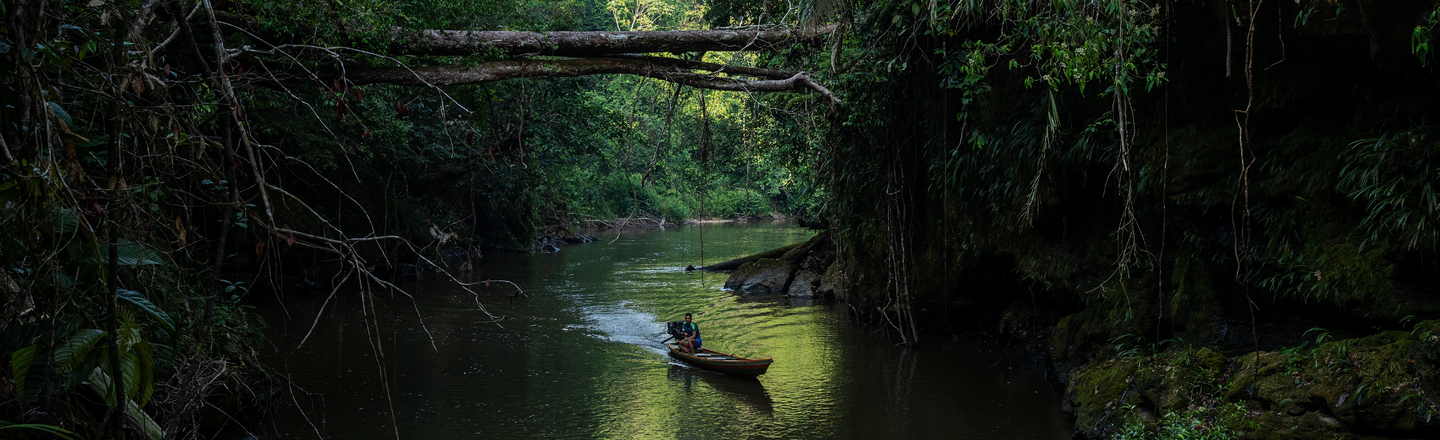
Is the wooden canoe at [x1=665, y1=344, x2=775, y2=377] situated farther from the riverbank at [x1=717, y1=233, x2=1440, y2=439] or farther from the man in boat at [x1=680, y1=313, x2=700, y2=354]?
the riverbank at [x1=717, y1=233, x2=1440, y2=439]

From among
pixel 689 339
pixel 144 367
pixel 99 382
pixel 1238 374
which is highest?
pixel 144 367

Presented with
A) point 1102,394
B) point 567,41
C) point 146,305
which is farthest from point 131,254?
point 1102,394

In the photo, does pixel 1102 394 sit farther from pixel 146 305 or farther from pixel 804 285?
pixel 804 285

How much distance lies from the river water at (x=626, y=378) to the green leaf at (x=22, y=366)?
207 centimetres

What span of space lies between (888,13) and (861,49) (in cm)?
51

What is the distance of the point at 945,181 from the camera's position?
30.6 feet

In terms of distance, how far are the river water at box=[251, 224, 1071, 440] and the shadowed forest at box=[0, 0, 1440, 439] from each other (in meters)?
0.62

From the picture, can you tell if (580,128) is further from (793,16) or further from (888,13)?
(888,13)

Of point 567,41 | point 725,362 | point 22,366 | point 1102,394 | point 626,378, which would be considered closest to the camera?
point 22,366

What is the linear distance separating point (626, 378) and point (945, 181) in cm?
440

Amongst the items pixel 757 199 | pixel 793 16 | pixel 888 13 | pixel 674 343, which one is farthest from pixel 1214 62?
pixel 757 199

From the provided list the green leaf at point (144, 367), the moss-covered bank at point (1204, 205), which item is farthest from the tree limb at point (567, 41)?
the green leaf at point (144, 367)

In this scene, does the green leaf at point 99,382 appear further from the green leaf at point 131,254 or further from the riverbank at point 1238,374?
the riverbank at point 1238,374

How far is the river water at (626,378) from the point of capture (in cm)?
752
